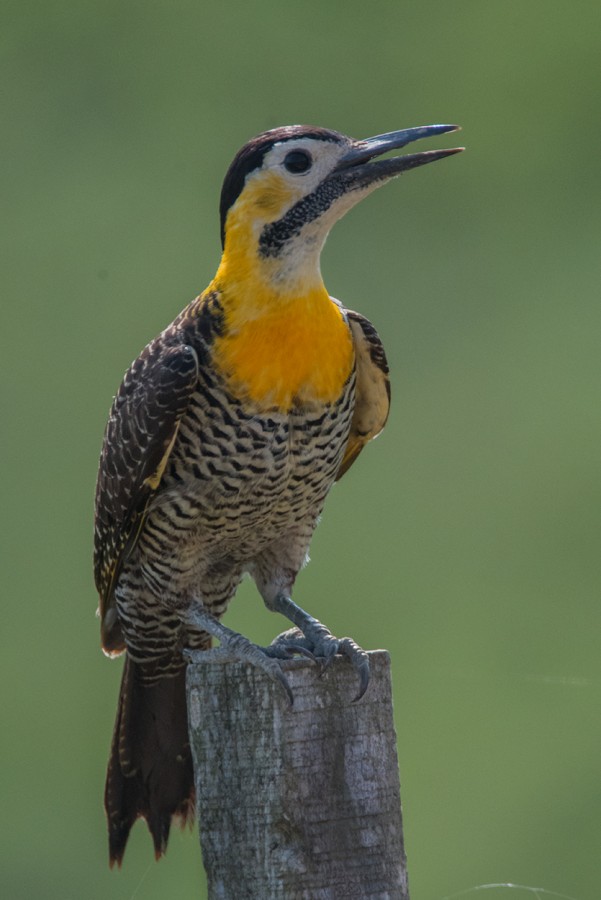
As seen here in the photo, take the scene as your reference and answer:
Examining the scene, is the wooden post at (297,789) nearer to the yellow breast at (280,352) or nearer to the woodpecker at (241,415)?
the woodpecker at (241,415)

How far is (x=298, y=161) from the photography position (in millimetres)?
4383

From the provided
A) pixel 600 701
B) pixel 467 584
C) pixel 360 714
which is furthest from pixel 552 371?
pixel 360 714

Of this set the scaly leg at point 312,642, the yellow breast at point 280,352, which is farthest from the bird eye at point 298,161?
the scaly leg at point 312,642

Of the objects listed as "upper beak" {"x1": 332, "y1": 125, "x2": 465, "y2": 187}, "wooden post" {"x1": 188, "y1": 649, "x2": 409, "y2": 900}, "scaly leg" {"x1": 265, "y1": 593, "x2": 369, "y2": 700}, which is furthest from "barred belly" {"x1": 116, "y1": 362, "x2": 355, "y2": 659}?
"wooden post" {"x1": 188, "y1": 649, "x2": 409, "y2": 900}

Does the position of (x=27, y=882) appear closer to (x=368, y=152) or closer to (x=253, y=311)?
(x=253, y=311)

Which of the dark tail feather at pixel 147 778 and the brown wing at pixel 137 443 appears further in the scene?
the dark tail feather at pixel 147 778

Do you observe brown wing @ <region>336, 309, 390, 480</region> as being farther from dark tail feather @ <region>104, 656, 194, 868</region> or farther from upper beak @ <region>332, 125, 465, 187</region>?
Result: dark tail feather @ <region>104, 656, 194, 868</region>

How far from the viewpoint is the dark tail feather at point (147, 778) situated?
16.0 ft

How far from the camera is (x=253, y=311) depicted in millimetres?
4469

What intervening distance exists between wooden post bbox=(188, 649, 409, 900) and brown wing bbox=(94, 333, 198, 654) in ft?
4.30

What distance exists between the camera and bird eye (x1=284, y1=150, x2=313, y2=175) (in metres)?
4.38

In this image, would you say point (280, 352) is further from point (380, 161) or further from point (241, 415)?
point (380, 161)

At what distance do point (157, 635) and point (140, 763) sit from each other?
415 millimetres

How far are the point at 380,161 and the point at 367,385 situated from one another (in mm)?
813
